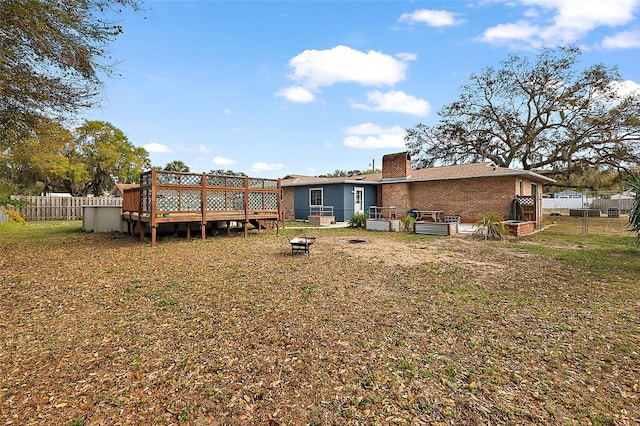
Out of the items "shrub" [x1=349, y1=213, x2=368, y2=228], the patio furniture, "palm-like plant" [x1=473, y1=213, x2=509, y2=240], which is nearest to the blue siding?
"shrub" [x1=349, y1=213, x2=368, y2=228]

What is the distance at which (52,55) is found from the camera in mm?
5555

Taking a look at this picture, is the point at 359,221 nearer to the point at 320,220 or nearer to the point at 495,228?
the point at 320,220

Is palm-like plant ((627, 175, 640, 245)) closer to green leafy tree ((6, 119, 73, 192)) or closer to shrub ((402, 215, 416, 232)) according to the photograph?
shrub ((402, 215, 416, 232))

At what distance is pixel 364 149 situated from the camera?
37.0m

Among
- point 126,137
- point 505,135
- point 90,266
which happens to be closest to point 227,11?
point 90,266

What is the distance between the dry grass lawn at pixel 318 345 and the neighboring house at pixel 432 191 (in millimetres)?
8971

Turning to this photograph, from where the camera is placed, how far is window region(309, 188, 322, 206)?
18750mm

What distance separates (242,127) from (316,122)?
195 inches

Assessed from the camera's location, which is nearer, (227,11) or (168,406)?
(168,406)

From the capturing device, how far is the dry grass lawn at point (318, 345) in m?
2.23

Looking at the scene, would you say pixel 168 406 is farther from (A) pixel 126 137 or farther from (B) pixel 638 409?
(A) pixel 126 137

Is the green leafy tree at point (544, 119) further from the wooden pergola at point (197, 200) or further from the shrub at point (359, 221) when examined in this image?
the wooden pergola at point (197, 200)

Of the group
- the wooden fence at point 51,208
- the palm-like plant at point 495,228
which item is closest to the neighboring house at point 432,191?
the palm-like plant at point 495,228

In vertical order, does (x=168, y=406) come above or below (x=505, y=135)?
below
